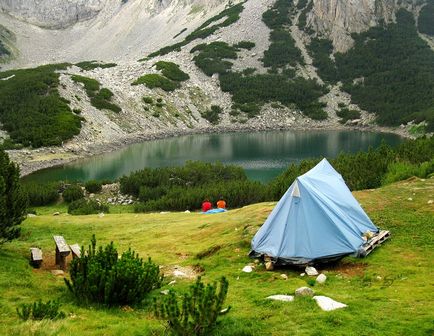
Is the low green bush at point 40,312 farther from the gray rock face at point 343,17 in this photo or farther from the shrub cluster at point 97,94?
the gray rock face at point 343,17

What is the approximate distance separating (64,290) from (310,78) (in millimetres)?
105375

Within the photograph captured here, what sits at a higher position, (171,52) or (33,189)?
(171,52)

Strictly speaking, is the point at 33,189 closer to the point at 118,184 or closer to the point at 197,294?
the point at 118,184

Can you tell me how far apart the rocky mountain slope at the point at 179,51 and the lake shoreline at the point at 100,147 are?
277 millimetres

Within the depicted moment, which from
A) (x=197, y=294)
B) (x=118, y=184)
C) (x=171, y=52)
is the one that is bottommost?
(x=118, y=184)

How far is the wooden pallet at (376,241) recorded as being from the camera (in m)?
13.5

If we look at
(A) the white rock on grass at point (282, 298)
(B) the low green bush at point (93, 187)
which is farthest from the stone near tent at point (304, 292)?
(B) the low green bush at point (93, 187)

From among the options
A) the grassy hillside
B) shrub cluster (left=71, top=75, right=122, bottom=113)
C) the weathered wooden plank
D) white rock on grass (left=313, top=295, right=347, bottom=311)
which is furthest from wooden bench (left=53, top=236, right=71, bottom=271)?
shrub cluster (left=71, top=75, right=122, bottom=113)

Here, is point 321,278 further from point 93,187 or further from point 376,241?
point 93,187

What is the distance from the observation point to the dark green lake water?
55.4 m

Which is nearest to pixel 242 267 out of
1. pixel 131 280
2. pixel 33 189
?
pixel 131 280

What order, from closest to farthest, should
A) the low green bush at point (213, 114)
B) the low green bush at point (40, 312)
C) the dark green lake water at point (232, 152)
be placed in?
the low green bush at point (40, 312), the dark green lake water at point (232, 152), the low green bush at point (213, 114)

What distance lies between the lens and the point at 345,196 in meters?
15.3

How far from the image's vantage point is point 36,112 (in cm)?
7081
